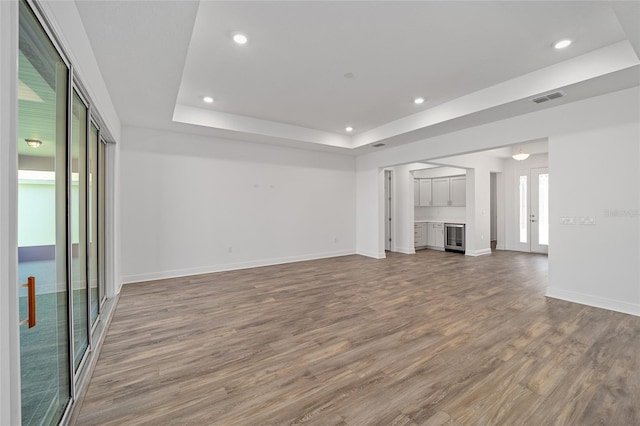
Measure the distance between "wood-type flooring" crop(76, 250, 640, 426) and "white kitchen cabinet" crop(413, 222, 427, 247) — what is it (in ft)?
14.1

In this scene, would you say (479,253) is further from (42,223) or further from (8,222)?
(8,222)

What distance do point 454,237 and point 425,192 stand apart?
1.86 m

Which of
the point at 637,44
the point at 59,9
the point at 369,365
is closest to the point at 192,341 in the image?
the point at 369,365

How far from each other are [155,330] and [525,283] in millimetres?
5476

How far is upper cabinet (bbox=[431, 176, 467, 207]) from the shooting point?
8422mm

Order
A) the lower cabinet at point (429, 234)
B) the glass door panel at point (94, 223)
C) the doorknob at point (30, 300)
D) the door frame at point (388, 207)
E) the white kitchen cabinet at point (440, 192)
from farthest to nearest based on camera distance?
the white kitchen cabinet at point (440, 192)
the lower cabinet at point (429, 234)
the door frame at point (388, 207)
the glass door panel at point (94, 223)
the doorknob at point (30, 300)

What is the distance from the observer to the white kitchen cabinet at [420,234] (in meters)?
8.69

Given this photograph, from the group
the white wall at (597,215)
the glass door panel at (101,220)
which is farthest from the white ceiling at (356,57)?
the glass door panel at (101,220)

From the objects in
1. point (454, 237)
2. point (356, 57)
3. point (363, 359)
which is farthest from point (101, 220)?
point (454, 237)

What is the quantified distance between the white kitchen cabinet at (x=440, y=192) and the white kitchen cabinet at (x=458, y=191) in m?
0.13

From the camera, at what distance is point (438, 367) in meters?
2.29

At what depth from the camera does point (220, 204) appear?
5.66 meters

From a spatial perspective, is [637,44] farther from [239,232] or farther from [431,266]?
[239,232]

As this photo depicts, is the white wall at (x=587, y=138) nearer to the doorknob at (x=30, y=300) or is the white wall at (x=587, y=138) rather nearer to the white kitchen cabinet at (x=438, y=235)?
the white kitchen cabinet at (x=438, y=235)
